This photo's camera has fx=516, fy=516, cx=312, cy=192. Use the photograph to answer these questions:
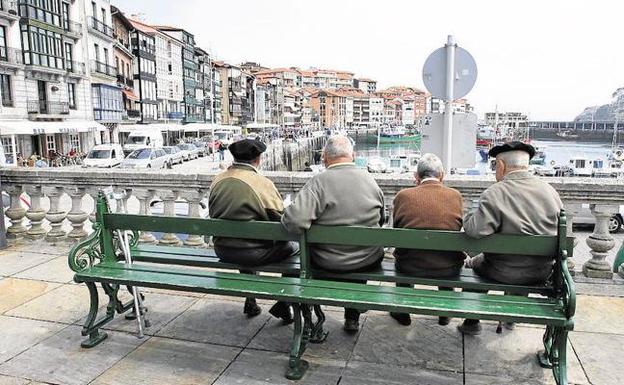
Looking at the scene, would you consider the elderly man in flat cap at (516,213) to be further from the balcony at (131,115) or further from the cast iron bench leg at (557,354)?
the balcony at (131,115)

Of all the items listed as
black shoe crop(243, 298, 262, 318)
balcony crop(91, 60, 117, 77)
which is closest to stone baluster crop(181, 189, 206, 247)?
black shoe crop(243, 298, 262, 318)

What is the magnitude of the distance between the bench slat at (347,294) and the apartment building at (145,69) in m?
57.8

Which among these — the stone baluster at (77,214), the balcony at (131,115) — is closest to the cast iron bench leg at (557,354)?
the stone baluster at (77,214)

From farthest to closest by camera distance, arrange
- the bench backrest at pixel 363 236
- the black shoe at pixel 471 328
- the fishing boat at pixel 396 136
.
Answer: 1. the fishing boat at pixel 396 136
2. the black shoe at pixel 471 328
3. the bench backrest at pixel 363 236

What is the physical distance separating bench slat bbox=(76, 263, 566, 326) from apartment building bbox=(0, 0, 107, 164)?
93.2ft

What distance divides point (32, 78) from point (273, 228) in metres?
38.0

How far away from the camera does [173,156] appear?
3556cm

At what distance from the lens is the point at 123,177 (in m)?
5.95

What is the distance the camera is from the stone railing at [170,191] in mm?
4863

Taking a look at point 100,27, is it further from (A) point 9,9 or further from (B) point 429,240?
(B) point 429,240

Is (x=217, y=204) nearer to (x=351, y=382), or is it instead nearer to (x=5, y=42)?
(x=351, y=382)

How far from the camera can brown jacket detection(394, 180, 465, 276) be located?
3.61 meters

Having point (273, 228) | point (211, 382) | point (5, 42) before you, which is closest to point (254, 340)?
point (211, 382)

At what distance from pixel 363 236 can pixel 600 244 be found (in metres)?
2.91
